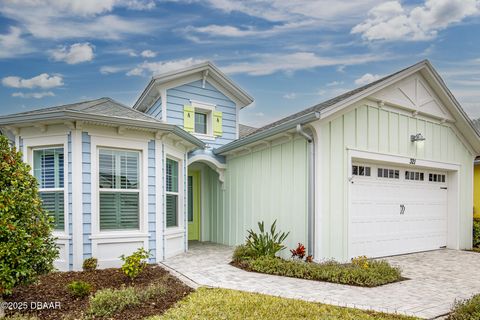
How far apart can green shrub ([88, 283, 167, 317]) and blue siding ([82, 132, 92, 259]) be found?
89.4 inches

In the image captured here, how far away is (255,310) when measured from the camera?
12.7 feet

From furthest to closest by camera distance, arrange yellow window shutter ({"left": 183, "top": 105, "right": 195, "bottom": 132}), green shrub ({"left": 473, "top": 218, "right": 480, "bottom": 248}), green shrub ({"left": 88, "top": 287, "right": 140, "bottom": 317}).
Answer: green shrub ({"left": 473, "top": 218, "right": 480, "bottom": 248}) < yellow window shutter ({"left": 183, "top": 105, "right": 195, "bottom": 132}) < green shrub ({"left": 88, "top": 287, "right": 140, "bottom": 317})

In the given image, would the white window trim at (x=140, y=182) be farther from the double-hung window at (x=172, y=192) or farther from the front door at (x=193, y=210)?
the front door at (x=193, y=210)

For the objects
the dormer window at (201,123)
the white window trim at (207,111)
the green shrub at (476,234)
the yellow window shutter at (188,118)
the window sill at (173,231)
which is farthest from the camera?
the green shrub at (476,234)

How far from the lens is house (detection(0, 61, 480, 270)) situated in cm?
632

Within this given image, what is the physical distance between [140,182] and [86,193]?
3.48 ft

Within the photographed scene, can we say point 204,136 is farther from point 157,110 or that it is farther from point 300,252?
point 300,252

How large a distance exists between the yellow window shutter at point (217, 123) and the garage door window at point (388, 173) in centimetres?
478

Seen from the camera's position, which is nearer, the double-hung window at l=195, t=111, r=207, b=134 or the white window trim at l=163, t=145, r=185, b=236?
the white window trim at l=163, t=145, r=185, b=236

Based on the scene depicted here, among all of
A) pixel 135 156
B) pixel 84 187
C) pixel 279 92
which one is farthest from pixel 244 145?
pixel 279 92

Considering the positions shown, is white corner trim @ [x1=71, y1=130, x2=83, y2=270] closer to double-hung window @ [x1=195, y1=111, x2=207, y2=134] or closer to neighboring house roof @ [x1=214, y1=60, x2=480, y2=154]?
neighboring house roof @ [x1=214, y1=60, x2=480, y2=154]

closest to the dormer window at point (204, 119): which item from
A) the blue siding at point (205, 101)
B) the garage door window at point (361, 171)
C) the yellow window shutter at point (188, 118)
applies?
the yellow window shutter at point (188, 118)

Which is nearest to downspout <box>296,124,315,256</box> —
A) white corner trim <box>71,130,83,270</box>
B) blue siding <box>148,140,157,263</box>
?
blue siding <box>148,140,157,263</box>

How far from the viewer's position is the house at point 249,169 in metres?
6.32
